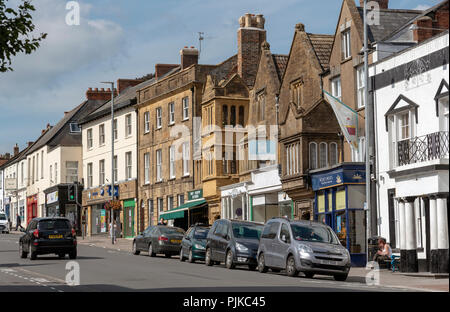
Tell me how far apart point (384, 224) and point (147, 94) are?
3039 centimetres

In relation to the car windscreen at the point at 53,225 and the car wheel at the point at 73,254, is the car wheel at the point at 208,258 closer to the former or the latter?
the car wheel at the point at 73,254

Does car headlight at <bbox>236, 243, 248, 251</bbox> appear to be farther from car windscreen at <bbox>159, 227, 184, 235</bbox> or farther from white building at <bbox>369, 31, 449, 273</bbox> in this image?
car windscreen at <bbox>159, 227, 184, 235</bbox>

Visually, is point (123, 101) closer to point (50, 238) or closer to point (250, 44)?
point (250, 44)

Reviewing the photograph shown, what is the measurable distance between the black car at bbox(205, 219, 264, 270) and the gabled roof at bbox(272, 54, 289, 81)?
15221 mm

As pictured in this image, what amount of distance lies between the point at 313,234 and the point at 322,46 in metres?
17.2

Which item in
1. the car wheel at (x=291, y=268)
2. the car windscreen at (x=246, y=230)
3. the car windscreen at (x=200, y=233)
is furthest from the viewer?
the car windscreen at (x=200, y=233)

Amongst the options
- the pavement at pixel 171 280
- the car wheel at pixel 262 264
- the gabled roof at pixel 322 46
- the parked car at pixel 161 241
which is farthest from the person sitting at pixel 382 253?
the gabled roof at pixel 322 46

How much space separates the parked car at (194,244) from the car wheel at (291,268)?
332 inches

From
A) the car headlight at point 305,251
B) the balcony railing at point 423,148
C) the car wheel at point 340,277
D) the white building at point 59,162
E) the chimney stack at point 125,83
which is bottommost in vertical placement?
the car wheel at point 340,277

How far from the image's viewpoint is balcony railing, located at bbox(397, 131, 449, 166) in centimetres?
2797

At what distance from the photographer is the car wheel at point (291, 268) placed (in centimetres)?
2595

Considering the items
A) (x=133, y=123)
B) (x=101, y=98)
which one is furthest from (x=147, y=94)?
(x=101, y=98)

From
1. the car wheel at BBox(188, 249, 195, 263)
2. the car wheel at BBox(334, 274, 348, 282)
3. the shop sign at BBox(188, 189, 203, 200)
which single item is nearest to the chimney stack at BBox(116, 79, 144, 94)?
the shop sign at BBox(188, 189, 203, 200)

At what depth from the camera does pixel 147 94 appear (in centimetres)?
6059
